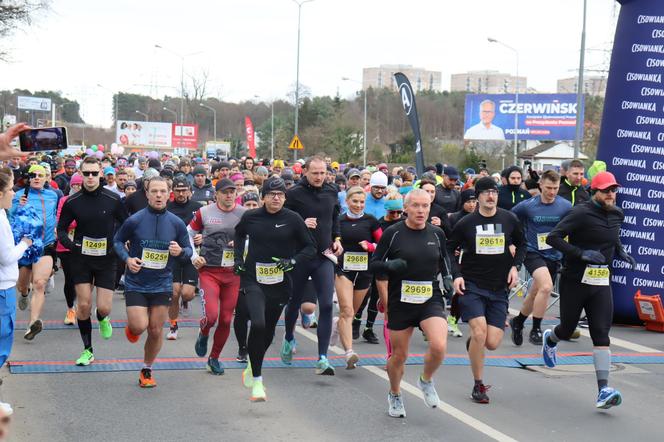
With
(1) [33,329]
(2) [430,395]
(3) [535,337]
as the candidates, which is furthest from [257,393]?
(3) [535,337]

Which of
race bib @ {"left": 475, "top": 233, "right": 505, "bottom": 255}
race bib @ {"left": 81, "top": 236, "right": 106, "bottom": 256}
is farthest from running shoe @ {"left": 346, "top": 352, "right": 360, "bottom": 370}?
race bib @ {"left": 81, "top": 236, "right": 106, "bottom": 256}

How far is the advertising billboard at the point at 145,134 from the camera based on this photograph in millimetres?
77438

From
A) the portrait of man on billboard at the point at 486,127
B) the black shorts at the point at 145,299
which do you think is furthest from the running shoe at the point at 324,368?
the portrait of man on billboard at the point at 486,127

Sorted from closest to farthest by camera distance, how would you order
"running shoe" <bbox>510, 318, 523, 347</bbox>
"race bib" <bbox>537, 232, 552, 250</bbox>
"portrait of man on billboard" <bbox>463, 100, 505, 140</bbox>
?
"race bib" <bbox>537, 232, 552, 250</bbox> < "running shoe" <bbox>510, 318, 523, 347</bbox> < "portrait of man on billboard" <bbox>463, 100, 505, 140</bbox>

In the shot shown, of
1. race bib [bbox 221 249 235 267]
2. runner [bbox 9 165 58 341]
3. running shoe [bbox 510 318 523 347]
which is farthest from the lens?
running shoe [bbox 510 318 523 347]

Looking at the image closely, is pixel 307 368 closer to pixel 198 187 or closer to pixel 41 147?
pixel 41 147

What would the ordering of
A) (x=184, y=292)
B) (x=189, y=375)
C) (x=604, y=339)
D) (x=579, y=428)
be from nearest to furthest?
1. (x=579, y=428)
2. (x=604, y=339)
3. (x=189, y=375)
4. (x=184, y=292)

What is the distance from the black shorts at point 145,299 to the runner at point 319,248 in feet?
4.91

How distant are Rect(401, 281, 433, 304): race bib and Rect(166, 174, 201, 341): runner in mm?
4316

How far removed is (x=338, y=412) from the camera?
7.82 metres

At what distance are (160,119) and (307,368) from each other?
398ft

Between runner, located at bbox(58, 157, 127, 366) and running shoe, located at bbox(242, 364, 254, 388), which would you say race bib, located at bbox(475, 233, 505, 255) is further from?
runner, located at bbox(58, 157, 127, 366)

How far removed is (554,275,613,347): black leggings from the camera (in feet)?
27.1

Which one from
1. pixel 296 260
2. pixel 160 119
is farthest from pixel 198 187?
pixel 160 119
